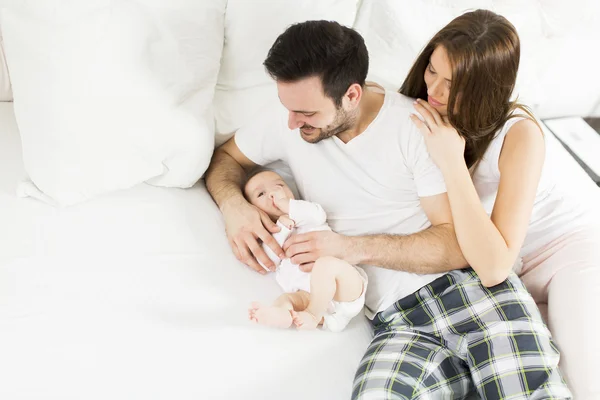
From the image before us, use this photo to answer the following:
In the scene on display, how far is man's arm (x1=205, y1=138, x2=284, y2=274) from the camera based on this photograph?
1379 mm

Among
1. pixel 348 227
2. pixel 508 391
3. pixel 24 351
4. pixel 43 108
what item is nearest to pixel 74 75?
pixel 43 108

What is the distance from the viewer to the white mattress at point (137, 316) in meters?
1.10

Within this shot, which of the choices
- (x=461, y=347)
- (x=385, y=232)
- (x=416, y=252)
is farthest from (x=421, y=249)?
(x=461, y=347)

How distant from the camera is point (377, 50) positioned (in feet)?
5.80

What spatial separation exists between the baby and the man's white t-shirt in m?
0.08

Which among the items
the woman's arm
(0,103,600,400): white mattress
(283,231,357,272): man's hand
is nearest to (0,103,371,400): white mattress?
(0,103,600,400): white mattress

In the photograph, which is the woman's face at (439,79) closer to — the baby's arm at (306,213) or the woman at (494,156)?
the woman at (494,156)

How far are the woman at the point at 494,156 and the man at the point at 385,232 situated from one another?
5cm

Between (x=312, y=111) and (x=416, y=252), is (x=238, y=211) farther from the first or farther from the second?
(x=416, y=252)

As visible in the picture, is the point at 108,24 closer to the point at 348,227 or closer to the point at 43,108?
the point at 43,108

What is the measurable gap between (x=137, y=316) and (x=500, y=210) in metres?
0.89

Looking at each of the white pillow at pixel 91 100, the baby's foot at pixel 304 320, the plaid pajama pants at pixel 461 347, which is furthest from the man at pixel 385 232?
the white pillow at pixel 91 100

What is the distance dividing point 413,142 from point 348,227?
11.2 inches

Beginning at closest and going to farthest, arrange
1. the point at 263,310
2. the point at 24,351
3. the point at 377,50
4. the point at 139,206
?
1. the point at 24,351
2. the point at 263,310
3. the point at 139,206
4. the point at 377,50
